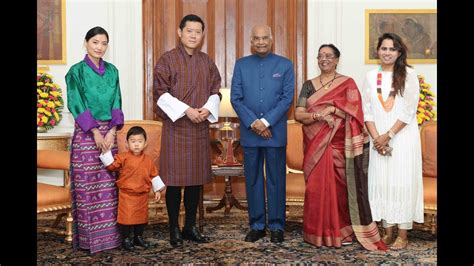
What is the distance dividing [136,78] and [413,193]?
3.30 metres

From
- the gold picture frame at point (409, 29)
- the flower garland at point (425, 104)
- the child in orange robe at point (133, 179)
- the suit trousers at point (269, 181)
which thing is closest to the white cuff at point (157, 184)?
the child in orange robe at point (133, 179)

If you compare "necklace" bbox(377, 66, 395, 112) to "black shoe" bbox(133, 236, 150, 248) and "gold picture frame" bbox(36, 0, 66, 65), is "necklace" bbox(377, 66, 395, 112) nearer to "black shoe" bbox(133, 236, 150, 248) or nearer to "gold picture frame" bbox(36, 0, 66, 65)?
"black shoe" bbox(133, 236, 150, 248)

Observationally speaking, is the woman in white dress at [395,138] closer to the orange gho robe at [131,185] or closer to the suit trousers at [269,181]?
the suit trousers at [269,181]

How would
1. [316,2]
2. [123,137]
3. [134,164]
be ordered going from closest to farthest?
1. [134,164]
2. [123,137]
3. [316,2]

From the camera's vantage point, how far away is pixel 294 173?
5023mm

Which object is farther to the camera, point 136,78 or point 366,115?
point 136,78

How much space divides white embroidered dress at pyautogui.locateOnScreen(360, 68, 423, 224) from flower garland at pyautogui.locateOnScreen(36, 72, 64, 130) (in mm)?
3296

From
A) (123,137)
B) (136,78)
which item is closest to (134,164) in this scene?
(123,137)

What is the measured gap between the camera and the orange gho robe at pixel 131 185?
3838 millimetres

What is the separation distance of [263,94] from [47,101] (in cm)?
259

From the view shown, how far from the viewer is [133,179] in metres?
3.85

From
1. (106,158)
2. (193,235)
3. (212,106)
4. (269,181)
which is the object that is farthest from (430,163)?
(106,158)

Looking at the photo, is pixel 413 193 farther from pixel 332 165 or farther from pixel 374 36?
pixel 374 36

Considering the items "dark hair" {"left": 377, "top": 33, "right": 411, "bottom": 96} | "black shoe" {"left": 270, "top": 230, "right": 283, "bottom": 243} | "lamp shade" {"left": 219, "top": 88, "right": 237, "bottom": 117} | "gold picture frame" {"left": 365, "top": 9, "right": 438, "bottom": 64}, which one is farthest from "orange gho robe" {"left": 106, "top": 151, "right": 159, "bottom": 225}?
"gold picture frame" {"left": 365, "top": 9, "right": 438, "bottom": 64}
